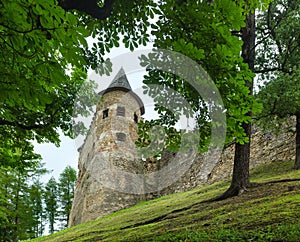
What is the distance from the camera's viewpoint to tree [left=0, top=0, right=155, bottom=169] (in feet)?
6.45

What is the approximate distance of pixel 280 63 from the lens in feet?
30.4

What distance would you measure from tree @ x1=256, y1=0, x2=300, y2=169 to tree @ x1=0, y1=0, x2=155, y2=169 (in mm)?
5324

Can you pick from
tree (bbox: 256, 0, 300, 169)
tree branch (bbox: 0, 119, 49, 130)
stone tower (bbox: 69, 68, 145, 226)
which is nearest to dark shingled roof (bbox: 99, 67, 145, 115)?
stone tower (bbox: 69, 68, 145, 226)

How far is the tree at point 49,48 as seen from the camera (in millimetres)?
1966

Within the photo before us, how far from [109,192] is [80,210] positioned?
2933mm

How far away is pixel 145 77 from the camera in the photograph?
12.3 ft

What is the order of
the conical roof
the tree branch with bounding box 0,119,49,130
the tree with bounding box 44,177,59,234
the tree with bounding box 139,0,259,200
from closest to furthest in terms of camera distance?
the tree with bounding box 139,0,259,200
the tree branch with bounding box 0,119,49,130
the conical roof
the tree with bounding box 44,177,59,234

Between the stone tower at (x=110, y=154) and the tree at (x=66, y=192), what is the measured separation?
9.20 metres

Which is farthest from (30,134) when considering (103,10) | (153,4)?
(153,4)

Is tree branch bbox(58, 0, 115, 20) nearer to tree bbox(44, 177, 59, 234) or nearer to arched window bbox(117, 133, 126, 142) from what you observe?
arched window bbox(117, 133, 126, 142)

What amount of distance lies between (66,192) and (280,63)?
90.5 feet

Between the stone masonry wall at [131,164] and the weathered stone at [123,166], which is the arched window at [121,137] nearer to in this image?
the weathered stone at [123,166]

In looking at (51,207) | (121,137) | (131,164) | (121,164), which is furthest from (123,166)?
(51,207)

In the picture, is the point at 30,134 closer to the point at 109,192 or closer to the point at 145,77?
the point at 145,77
